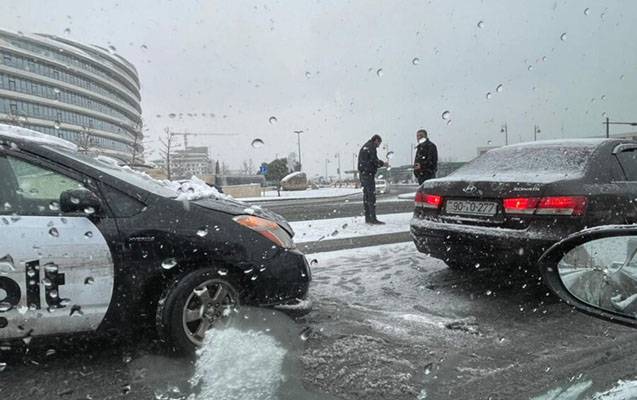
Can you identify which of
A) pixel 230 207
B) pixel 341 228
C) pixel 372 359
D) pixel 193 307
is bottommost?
pixel 372 359

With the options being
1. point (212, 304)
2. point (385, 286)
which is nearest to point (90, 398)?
point (212, 304)

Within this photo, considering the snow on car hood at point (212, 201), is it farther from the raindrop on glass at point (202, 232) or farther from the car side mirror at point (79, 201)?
the car side mirror at point (79, 201)

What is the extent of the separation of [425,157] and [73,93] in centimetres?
2801

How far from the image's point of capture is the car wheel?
286cm

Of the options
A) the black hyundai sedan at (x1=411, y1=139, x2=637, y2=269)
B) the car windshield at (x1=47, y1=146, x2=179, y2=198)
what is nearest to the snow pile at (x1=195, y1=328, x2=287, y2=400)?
the car windshield at (x1=47, y1=146, x2=179, y2=198)

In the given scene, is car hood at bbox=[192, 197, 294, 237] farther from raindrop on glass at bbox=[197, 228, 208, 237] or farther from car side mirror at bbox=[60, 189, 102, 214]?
car side mirror at bbox=[60, 189, 102, 214]

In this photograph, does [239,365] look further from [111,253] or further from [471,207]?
[471,207]

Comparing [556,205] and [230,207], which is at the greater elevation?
[230,207]

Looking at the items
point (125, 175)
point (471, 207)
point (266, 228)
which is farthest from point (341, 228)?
point (125, 175)

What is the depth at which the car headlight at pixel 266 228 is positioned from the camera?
3.20 m

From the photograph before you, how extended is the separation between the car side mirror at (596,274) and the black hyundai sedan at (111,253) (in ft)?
6.21

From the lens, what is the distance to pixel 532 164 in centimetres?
442

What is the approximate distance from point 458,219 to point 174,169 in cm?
1883

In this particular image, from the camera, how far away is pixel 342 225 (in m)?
9.95
